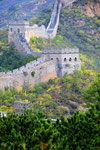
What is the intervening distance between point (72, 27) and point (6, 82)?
3067 cm

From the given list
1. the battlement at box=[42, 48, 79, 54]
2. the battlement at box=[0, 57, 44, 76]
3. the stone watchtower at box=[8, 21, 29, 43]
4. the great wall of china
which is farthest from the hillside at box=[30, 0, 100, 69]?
the battlement at box=[0, 57, 44, 76]

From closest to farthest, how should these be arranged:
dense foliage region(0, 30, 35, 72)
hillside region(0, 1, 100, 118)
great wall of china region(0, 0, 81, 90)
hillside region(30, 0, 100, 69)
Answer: hillside region(0, 1, 100, 118), great wall of china region(0, 0, 81, 90), dense foliage region(0, 30, 35, 72), hillside region(30, 0, 100, 69)

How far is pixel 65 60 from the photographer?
130ft

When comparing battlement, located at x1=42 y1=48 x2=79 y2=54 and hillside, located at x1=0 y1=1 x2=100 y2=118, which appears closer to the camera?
hillside, located at x1=0 y1=1 x2=100 y2=118

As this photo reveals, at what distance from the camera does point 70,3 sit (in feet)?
217

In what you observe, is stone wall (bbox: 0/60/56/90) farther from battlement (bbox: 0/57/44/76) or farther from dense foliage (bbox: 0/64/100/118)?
dense foliage (bbox: 0/64/100/118)

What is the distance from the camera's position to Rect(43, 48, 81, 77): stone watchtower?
129 feet

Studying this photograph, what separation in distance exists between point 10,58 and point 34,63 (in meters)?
5.10

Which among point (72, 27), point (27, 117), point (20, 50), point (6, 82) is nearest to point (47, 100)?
point (6, 82)

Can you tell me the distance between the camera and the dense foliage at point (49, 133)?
622 inches

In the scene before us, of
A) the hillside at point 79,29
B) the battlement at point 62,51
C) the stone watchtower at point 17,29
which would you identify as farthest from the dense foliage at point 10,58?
the hillside at point 79,29

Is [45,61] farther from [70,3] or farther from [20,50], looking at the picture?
[70,3]

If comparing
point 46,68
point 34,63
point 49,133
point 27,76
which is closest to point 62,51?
point 46,68

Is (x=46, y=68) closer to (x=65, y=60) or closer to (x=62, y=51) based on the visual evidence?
(x=65, y=60)
